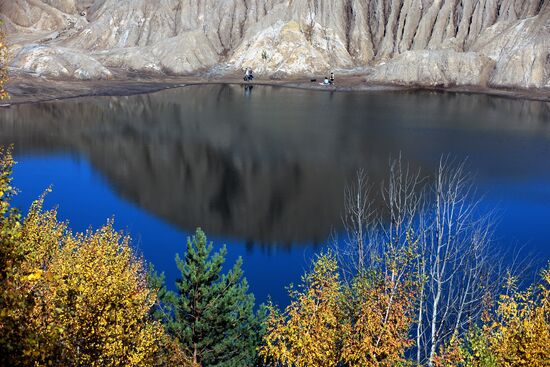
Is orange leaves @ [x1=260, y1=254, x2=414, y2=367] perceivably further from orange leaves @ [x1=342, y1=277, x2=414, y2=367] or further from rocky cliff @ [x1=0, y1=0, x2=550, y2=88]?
rocky cliff @ [x1=0, y1=0, x2=550, y2=88]

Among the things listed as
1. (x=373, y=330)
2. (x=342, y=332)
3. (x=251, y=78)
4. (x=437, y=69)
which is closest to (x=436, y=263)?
(x=373, y=330)

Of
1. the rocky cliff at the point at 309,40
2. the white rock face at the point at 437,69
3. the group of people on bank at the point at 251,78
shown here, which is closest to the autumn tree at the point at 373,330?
the rocky cliff at the point at 309,40

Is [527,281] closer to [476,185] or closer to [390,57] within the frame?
[476,185]

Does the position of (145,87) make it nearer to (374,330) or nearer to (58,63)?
(58,63)

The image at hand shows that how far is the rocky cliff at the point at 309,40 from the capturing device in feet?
343

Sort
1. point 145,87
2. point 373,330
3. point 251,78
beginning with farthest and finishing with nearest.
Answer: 1. point 251,78
2. point 145,87
3. point 373,330

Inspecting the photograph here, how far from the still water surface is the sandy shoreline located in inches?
304

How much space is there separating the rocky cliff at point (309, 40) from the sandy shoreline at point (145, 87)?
3810 mm

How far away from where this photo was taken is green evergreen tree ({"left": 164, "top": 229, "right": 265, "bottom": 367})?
17.6 m

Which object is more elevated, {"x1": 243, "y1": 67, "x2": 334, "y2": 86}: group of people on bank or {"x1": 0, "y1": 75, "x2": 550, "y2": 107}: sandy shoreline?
{"x1": 243, "y1": 67, "x2": 334, "y2": 86}: group of people on bank

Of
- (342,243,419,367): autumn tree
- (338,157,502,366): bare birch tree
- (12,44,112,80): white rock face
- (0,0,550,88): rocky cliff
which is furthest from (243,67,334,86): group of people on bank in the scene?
(342,243,419,367): autumn tree

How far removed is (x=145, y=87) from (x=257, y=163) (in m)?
62.5

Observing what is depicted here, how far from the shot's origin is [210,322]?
17875 millimetres

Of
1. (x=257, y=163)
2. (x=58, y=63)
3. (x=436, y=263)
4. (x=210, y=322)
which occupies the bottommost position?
(x=257, y=163)
